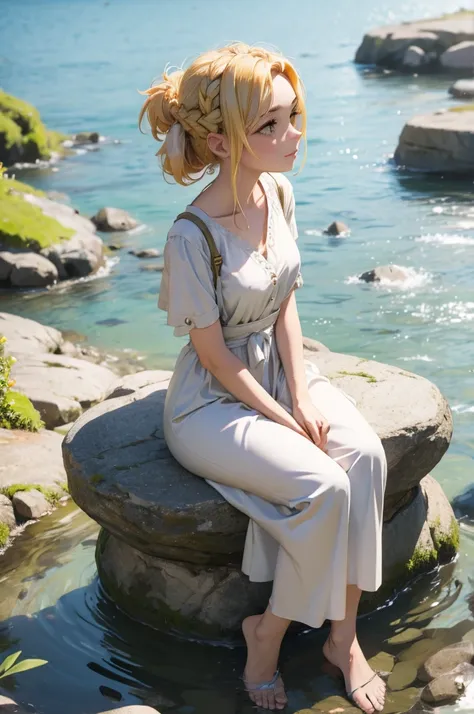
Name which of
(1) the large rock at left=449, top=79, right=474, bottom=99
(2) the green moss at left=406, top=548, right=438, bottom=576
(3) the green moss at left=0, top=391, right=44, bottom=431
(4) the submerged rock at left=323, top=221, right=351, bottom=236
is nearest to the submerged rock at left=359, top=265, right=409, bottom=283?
(4) the submerged rock at left=323, top=221, right=351, bottom=236

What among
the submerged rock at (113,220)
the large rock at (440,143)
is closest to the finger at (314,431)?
the submerged rock at (113,220)

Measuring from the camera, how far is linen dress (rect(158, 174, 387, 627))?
402cm

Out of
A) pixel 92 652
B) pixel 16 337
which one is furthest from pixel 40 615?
pixel 16 337

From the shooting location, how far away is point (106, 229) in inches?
540

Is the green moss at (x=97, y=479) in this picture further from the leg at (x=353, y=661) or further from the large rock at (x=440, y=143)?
the large rock at (x=440, y=143)

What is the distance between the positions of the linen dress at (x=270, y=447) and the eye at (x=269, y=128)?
0.41 meters

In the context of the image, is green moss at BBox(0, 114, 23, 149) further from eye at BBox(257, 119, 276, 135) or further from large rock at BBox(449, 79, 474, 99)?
eye at BBox(257, 119, 276, 135)

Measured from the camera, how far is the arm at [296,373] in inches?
169

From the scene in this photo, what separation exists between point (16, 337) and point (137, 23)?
48.5 m

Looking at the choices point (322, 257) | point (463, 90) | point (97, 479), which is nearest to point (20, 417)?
point (97, 479)

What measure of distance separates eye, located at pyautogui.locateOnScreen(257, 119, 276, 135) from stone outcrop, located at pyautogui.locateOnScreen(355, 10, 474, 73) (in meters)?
23.1

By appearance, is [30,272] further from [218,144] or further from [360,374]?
[218,144]

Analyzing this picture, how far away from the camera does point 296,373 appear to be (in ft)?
14.8

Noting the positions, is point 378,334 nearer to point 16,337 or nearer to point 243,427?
point 16,337
